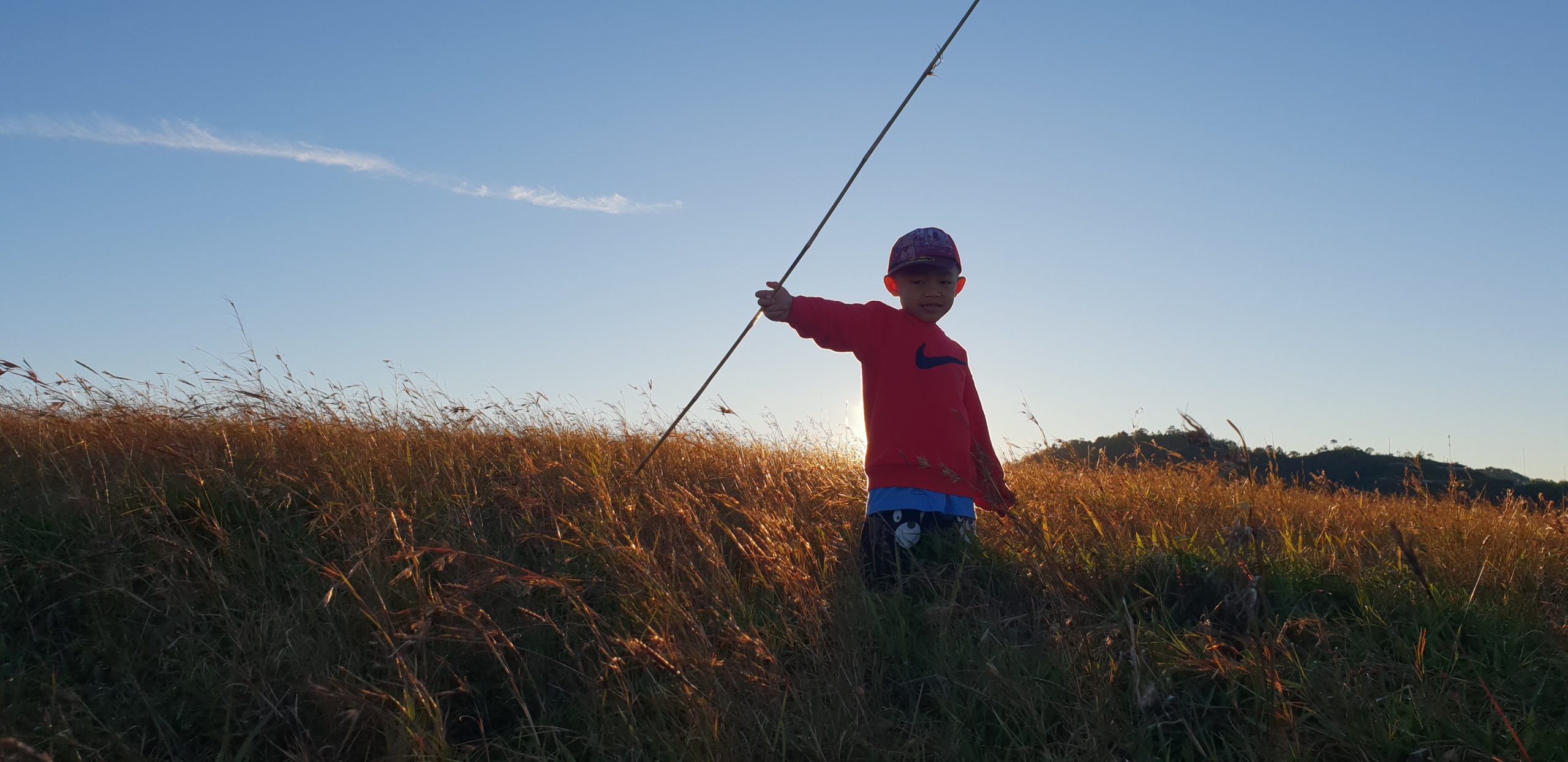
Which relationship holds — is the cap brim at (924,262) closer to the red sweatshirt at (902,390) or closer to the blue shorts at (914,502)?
the red sweatshirt at (902,390)

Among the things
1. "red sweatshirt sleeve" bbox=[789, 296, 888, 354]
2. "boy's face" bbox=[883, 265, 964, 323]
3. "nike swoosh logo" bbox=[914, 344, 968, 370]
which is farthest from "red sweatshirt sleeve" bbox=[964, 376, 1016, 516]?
"red sweatshirt sleeve" bbox=[789, 296, 888, 354]

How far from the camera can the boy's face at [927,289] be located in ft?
13.1

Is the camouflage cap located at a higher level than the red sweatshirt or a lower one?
higher

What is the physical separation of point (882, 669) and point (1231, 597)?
113 cm

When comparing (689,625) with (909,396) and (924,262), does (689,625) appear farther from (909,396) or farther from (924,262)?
(924,262)

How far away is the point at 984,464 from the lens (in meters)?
2.50

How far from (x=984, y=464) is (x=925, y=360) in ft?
5.04

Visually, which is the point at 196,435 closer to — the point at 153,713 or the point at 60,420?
the point at 60,420

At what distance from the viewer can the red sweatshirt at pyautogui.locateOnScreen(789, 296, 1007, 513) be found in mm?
3766

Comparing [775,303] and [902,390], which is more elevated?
[775,303]

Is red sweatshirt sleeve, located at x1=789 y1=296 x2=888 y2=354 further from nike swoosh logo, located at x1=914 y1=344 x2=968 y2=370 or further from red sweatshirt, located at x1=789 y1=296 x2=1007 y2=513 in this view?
nike swoosh logo, located at x1=914 y1=344 x2=968 y2=370

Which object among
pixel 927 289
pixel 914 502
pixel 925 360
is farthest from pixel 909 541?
pixel 927 289

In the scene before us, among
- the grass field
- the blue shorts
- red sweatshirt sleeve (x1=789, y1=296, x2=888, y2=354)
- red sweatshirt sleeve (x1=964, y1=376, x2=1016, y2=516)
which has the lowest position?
the grass field

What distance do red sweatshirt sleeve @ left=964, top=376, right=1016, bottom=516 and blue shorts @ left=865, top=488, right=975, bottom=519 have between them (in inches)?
4.4
